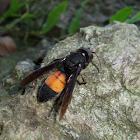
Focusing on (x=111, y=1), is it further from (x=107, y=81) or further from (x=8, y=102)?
(x=8, y=102)

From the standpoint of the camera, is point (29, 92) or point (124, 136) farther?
point (29, 92)

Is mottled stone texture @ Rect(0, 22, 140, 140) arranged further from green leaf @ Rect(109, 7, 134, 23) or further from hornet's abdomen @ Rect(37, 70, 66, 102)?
green leaf @ Rect(109, 7, 134, 23)

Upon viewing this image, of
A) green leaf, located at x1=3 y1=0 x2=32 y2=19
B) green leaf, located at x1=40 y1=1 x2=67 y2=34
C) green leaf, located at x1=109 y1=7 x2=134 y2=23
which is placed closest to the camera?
green leaf, located at x1=109 y1=7 x2=134 y2=23

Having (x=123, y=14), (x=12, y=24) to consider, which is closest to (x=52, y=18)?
(x=12, y=24)

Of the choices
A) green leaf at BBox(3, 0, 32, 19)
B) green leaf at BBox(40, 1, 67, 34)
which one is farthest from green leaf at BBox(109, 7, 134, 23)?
green leaf at BBox(3, 0, 32, 19)

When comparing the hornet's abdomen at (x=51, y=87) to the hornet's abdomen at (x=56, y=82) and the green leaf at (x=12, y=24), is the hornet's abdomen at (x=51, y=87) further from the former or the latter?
the green leaf at (x=12, y=24)

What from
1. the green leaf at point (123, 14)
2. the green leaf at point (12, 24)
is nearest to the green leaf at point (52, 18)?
the green leaf at point (12, 24)

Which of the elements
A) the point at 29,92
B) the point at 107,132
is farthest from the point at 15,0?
the point at 107,132
